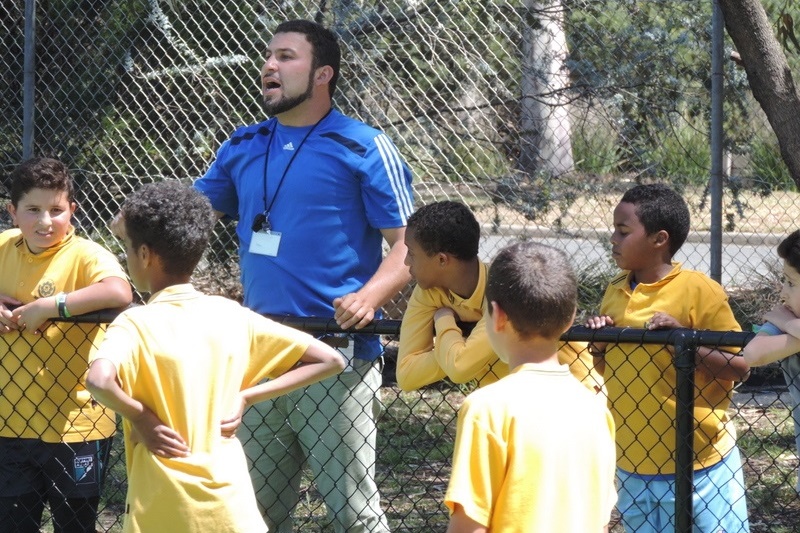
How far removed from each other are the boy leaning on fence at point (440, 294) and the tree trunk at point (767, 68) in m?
0.90

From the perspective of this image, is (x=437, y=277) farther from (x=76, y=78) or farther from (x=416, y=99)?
(x=76, y=78)

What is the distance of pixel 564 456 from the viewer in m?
2.08

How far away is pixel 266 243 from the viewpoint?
3607 millimetres

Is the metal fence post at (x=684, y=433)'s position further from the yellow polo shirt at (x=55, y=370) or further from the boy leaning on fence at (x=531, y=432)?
the yellow polo shirt at (x=55, y=370)

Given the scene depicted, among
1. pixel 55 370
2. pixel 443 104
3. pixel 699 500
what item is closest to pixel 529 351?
pixel 699 500

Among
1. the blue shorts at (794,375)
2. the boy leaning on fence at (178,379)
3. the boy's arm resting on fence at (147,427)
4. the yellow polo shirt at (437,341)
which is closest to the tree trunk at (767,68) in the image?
the blue shorts at (794,375)

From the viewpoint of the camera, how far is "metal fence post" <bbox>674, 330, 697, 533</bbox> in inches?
116

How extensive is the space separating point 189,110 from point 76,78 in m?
0.79

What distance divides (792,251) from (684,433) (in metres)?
0.57

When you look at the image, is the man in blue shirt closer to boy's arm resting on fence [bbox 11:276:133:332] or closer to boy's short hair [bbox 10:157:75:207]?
boy's arm resting on fence [bbox 11:276:133:332]

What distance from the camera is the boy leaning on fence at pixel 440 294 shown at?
3002mm

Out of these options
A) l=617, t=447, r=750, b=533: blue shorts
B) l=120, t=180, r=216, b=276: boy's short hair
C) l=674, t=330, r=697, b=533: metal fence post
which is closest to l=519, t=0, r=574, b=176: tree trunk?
l=617, t=447, r=750, b=533: blue shorts

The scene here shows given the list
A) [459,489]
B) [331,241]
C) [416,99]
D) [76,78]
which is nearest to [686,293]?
[331,241]

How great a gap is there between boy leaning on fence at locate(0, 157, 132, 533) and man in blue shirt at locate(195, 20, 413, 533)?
1.62 ft
